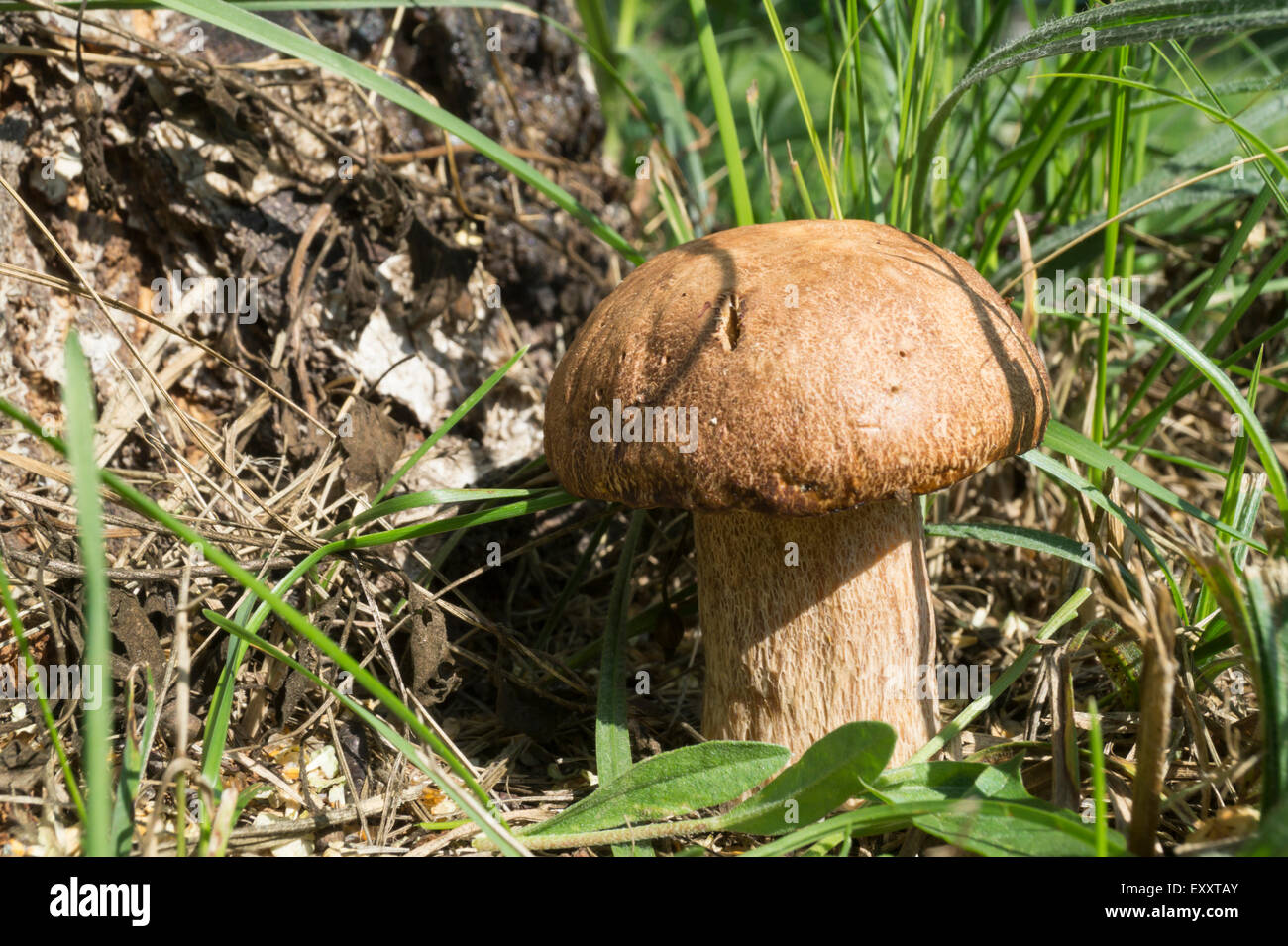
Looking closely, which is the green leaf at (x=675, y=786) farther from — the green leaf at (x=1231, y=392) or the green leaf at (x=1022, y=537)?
the green leaf at (x=1231, y=392)

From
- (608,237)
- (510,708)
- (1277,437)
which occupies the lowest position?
(510,708)

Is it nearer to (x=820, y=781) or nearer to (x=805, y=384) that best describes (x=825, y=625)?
(x=820, y=781)

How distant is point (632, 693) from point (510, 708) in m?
0.39

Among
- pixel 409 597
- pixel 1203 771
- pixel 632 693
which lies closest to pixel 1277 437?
pixel 1203 771

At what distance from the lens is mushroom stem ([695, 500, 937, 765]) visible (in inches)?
78.7

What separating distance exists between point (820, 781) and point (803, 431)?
0.64 m

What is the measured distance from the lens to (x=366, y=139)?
8.95ft

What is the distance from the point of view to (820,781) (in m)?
1.69

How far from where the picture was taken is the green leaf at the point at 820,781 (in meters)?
1.64

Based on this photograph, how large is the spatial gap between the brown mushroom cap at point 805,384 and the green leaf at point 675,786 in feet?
1.56

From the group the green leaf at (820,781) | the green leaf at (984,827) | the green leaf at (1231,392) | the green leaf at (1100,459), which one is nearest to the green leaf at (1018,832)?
the green leaf at (984,827)

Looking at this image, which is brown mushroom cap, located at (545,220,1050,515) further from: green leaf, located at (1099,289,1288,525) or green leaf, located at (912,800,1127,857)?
green leaf, located at (912,800,1127,857)
